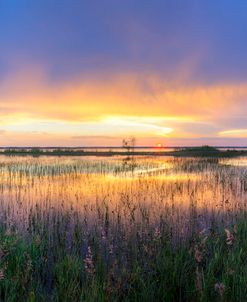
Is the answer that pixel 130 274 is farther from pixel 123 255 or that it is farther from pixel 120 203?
pixel 120 203

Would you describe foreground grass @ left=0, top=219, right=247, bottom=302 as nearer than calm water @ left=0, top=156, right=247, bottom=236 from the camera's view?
Yes

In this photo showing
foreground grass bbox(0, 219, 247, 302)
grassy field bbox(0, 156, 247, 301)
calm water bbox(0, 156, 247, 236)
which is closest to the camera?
foreground grass bbox(0, 219, 247, 302)

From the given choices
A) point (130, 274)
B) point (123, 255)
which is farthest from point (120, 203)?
point (130, 274)

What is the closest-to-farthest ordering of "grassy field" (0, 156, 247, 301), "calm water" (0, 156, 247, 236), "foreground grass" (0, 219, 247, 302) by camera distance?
"foreground grass" (0, 219, 247, 302) < "grassy field" (0, 156, 247, 301) < "calm water" (0, 156, 247, 236)

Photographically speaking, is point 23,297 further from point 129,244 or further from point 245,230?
point 245,230

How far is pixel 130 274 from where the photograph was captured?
5.17 m

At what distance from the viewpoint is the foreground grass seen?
4.71 m

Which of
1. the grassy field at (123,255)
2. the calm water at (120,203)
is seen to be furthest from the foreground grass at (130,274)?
the calm water at (120,203)

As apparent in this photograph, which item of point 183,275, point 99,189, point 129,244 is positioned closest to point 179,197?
point 99,189

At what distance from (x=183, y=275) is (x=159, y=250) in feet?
2.61

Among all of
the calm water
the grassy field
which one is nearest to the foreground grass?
the grassy field

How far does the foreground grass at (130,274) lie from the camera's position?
15.5 ft

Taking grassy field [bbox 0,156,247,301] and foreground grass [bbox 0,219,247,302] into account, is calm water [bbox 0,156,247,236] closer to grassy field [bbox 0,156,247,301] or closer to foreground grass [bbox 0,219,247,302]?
grassy field [bbox 0,156,247,301]

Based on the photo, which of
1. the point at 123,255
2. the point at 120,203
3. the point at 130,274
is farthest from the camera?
the point at 120,203
